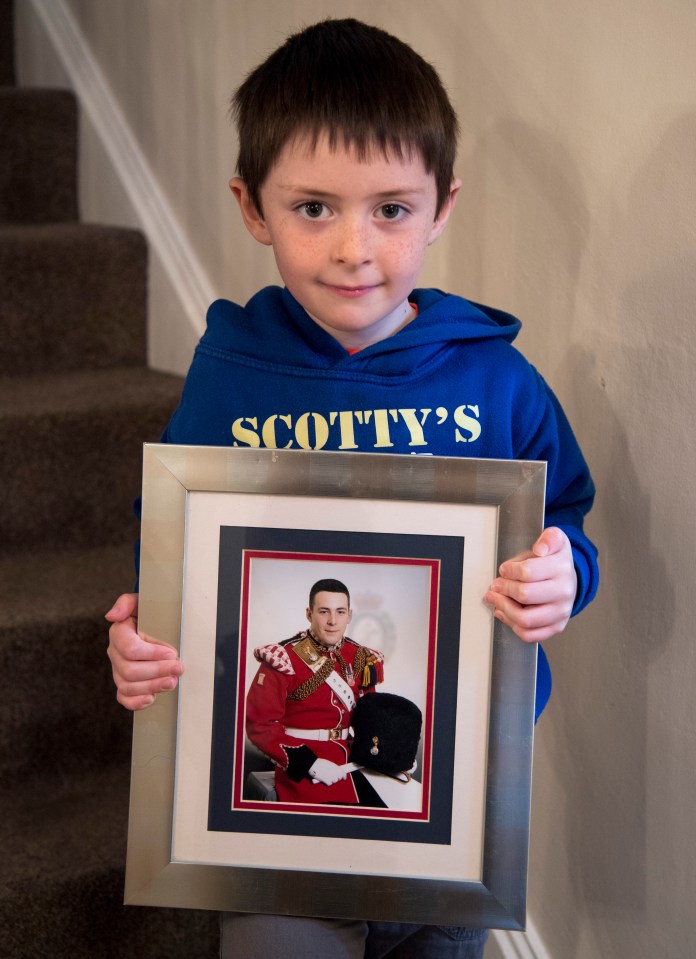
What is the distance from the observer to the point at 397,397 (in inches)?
33.2

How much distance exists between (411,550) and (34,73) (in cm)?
184

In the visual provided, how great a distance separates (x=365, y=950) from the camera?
0.92 metres

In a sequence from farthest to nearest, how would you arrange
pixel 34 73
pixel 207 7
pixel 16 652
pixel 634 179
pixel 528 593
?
1. pixel 34 73
2. pixel 207 7
3. pixel 16 652
4. pixel 634 179
5. pixel 528 593

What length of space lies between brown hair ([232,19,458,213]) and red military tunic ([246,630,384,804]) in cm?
37

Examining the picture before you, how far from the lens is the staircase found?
1157 mm

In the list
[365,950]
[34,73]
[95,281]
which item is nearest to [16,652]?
Result: [365,950]

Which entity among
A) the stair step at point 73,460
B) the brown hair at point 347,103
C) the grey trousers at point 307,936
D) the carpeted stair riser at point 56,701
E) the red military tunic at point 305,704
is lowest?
the grey trousers at point 307,936

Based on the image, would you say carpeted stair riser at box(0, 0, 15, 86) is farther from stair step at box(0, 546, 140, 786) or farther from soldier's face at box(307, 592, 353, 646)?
soldier's face at box(307, 592, 353, 646)

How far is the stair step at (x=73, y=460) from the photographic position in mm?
1461

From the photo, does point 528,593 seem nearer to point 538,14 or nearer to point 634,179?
point 634,179

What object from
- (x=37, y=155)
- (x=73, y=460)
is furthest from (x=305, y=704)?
(x=37, y=155)

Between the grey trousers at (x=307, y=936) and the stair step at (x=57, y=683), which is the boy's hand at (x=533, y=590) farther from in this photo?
the stair step at (x=57, y=683)

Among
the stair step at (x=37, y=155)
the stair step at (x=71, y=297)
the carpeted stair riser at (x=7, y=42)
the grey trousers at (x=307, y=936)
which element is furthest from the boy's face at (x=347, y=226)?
the carpeted stair riser at (x=7, y=42)

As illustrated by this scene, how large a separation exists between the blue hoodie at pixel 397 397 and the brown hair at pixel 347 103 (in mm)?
118
